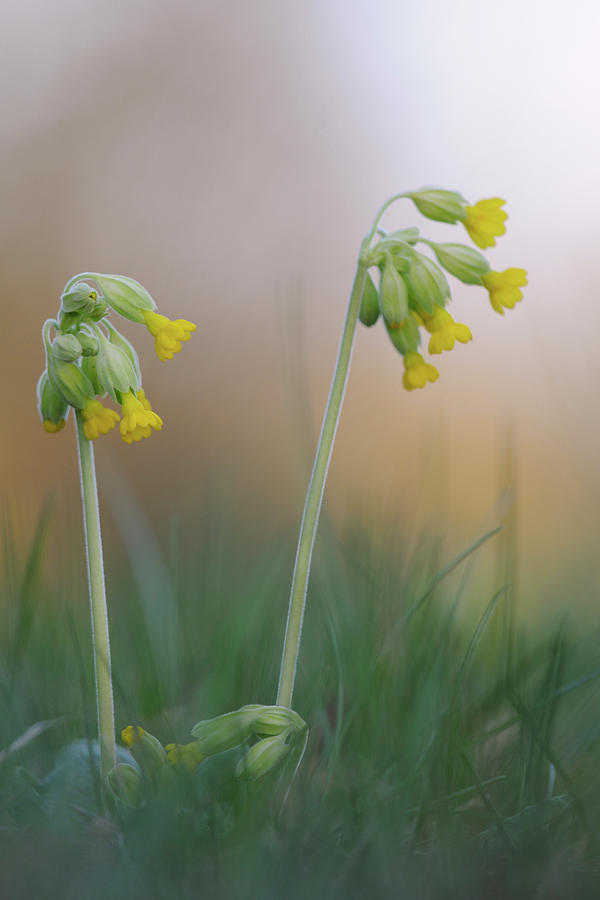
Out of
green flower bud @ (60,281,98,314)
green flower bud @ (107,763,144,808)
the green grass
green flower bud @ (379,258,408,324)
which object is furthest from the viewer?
green flower bud @ (379,258,408,324)

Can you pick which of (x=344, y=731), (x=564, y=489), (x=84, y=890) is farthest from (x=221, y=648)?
(x=564, y=489)

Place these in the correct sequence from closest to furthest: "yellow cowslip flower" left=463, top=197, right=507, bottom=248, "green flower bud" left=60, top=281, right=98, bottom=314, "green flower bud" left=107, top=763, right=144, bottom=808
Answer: "green flower bud" left=107, top=763, right=144, bottom=808 → "green flower bud" left=60, top=281, right=98, bottom=314 → "yellow cowslip flower" left=463, top=197, right=507, bottom=248

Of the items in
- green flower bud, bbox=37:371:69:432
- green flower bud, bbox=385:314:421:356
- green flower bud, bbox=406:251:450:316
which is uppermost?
green flower bud, bbox=406:251:450:316

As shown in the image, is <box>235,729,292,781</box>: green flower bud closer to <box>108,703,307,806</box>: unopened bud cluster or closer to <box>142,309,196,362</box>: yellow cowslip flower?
<box>108,703,307,806</box>: unopened bud cluster

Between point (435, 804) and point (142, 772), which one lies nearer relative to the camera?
point (435, 804)

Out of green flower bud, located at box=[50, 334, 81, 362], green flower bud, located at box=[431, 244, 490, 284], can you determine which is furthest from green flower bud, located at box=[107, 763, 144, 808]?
green flower bud, located at box=[431, 244, 490, 284]

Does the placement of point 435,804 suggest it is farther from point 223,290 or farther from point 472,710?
point 223,290

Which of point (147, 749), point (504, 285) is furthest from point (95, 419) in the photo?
point (504, 285)

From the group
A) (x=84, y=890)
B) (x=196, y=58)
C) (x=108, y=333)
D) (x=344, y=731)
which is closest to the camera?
(x=84, y=890)

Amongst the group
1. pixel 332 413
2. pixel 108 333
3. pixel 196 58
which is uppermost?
pixel 196 58
